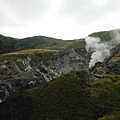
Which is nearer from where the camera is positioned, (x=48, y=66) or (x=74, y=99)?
(x=74, y=99)

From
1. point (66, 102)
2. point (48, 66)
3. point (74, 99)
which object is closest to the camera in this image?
point (66, 102)

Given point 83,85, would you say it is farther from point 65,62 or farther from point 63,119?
point 65,62

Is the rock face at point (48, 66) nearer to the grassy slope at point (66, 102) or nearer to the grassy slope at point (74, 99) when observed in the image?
the grassy slope at point (74, 99)

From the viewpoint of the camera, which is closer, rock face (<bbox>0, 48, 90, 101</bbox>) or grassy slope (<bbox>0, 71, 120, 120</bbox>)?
grassy slope (<bbox>0, 71, 120, 120</bbox>)

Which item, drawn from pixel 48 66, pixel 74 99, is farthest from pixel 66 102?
pixel 48 66

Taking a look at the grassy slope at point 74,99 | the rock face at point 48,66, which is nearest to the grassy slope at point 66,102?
the grassy slope at point 74,99

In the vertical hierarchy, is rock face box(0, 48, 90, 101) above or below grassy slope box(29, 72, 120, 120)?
below

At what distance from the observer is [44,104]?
48281 millimetres

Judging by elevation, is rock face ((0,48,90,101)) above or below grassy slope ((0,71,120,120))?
below

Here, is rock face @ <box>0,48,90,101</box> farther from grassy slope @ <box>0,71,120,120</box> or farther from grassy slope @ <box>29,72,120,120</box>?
grassy slope @ <box>0,71,120,120</box>

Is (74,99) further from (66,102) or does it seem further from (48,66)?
(48,66)

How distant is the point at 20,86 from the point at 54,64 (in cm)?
10828

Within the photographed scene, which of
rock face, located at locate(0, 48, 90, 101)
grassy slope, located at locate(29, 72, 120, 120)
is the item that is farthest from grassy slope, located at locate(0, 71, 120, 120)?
rock face, located at locate(0, 48, 90, 101)

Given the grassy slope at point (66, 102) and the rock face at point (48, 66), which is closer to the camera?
the grassy slope at point (66, 102)
